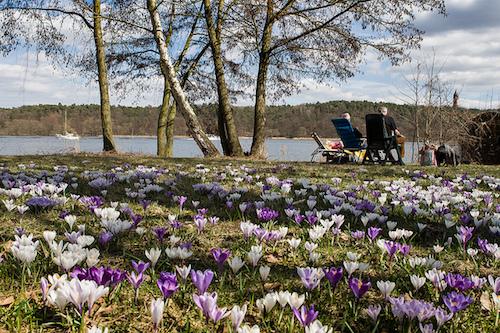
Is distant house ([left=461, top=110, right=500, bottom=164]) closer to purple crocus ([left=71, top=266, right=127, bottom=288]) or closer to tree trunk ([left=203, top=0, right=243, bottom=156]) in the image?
tree trunk ([left=203, top=0, right=243, bottom=156])

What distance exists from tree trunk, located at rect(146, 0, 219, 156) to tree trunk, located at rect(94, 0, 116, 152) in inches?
143

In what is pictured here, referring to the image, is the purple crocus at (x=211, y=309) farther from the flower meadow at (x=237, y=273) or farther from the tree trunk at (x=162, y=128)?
the tree trunk at (x=162, y=128)

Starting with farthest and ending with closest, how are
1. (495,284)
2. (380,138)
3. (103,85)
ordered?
(103,85) → (380,138) → (495,284)

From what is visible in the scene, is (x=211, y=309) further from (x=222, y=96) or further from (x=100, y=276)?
(x=222, y=96)

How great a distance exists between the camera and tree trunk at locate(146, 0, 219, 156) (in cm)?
1172

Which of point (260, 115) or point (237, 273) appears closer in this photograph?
point (237, 273)

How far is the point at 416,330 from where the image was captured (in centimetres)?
149

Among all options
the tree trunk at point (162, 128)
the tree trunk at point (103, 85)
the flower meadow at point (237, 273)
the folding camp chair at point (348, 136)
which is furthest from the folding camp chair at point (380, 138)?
the tree trunk at point (162, 128)

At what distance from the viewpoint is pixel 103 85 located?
15.1 meters

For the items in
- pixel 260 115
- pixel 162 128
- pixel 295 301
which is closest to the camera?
pixel 295 301

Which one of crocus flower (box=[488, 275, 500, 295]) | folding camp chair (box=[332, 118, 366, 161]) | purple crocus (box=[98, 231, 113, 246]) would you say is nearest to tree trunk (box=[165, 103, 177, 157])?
folding camp chair (box=[332, 118, 366, 161])

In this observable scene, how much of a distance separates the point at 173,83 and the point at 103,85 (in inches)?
171

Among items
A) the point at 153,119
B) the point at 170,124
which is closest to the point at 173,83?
the point at 170,124

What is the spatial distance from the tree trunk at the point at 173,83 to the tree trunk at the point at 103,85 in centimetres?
362
